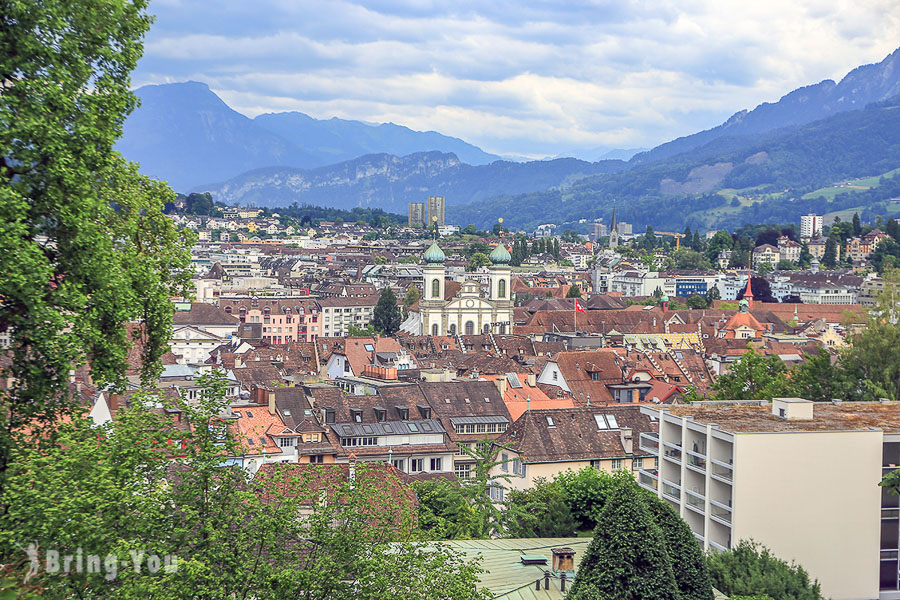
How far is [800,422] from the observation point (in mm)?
30047

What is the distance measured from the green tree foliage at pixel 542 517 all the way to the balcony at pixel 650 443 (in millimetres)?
3319

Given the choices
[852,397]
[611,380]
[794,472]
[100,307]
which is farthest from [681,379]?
[100,307]

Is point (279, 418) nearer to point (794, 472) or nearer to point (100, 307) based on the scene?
point (794, 472)

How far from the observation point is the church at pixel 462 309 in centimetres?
10525

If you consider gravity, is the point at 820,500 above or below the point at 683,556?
below

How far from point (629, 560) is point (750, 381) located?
1226 inches

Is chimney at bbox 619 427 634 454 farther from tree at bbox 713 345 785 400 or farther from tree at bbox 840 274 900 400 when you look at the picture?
tree at bbox 840 274 900 400

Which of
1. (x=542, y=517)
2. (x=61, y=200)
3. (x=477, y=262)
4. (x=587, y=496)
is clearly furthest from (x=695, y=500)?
(x=477, y=262)

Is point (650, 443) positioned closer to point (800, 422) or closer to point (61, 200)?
point (800, 422)

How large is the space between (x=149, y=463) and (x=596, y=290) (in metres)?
174

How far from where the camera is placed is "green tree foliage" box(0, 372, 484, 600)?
33.6ft

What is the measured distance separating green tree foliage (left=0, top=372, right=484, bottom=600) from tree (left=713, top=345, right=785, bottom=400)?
33.6 m

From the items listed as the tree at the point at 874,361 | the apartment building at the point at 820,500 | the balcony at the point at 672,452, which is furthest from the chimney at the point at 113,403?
the tree at the point at 874,361

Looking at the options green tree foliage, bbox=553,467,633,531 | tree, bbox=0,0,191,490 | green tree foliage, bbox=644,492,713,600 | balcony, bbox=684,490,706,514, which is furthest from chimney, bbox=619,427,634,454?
tree, bbox=0,0,191,490
